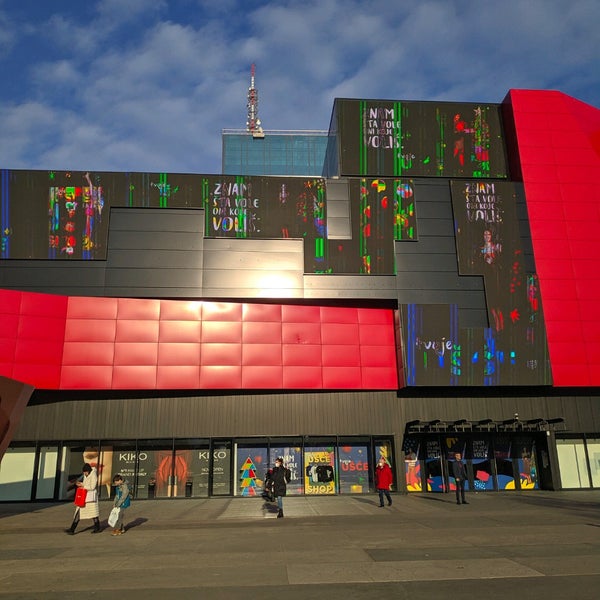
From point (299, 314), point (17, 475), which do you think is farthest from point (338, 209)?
point (17, 475)

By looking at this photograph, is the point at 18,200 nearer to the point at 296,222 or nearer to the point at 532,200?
the point at 296,222

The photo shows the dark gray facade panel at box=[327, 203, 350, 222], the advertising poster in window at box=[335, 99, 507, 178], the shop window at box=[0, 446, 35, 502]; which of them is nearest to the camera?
the shop window at box=[0, 446, 35, 502]

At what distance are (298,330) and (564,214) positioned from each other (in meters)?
15.8

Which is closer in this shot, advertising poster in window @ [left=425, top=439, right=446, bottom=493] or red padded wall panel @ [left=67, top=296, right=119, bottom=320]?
red padded wall panel @ [left=67, top=296, right=119, bottom=320]

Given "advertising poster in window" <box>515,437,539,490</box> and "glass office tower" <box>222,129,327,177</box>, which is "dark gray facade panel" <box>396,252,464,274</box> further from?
"glass office tower" <box>222,129,327,177</box>

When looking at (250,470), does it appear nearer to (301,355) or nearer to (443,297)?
(301,355)

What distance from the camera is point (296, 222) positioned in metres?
28.0

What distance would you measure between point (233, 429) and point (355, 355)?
713cm

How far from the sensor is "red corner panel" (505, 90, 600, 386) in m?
27.3

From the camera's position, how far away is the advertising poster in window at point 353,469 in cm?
2625

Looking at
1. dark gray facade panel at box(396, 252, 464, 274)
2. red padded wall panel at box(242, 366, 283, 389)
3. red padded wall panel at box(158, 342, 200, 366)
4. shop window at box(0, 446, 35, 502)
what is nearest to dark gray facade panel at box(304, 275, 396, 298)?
dark gray facade panel at box(396, 252, 464, 274)

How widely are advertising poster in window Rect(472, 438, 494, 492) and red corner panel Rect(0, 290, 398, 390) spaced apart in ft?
17.7

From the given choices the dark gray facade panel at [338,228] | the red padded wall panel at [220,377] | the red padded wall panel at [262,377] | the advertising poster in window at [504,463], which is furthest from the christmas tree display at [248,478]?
the advertising poster in window at [504,463]

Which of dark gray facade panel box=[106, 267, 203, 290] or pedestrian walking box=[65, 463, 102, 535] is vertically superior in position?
dark gray facade panel box=[106, 267, 203, 290]
